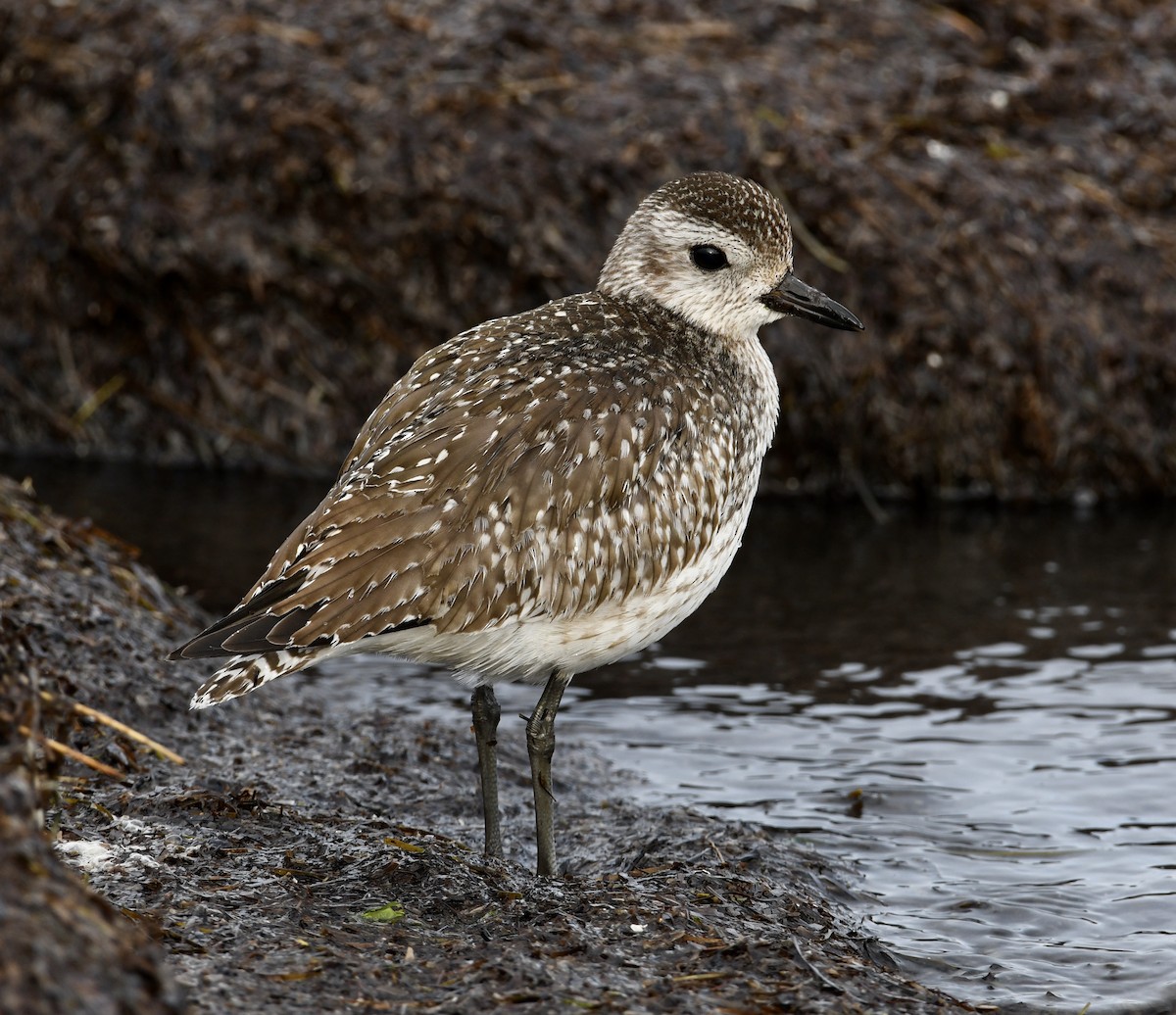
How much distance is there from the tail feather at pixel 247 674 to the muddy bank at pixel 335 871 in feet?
1.89

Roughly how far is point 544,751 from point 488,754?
0.20m

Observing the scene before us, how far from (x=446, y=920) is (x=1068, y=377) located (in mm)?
6654

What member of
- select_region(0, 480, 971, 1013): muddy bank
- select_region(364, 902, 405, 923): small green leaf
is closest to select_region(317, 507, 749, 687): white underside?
select_region(0, 480, 971, 1013): muddy bank

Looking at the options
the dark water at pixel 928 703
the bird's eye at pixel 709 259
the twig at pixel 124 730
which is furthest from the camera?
the bird's eye at pixel 709 259

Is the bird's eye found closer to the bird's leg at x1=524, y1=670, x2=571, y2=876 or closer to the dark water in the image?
the bird's leg at x1=524, y1=670, x2=571, y2=876

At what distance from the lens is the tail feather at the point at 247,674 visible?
4.89 metres

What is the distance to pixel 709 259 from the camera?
6.39 metres

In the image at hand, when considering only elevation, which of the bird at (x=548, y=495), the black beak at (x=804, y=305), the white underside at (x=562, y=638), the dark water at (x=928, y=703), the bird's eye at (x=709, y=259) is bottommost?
the dark water at (x=928, y=703)

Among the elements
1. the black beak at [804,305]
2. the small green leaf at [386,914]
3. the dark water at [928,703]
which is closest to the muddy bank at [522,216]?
the dark water at [928,703]

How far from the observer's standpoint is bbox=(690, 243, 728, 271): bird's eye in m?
6.38

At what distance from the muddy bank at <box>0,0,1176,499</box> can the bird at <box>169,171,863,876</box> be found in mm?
3741

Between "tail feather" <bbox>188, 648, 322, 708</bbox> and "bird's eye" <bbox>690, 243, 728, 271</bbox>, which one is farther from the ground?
"bird's eye" <bbox>690, 243, 728, 271</bbox>

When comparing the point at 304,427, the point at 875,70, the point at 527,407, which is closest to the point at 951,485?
the point at 875,70

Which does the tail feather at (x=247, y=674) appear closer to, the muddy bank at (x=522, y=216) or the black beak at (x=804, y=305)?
the black beak at (x=804, y=305)
